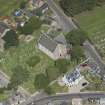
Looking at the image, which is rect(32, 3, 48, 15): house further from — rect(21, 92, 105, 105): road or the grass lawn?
rect(21, 92, 105, 105): road

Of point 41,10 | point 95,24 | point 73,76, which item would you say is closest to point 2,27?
point 41,10

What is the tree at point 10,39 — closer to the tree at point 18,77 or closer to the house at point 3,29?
the house at point 3,29

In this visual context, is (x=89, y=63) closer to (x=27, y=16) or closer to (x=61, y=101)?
(x=61, y=101)

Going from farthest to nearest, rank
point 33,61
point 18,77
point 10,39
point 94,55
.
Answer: point 10,39
point 94,55
point 33,61
point 18,77

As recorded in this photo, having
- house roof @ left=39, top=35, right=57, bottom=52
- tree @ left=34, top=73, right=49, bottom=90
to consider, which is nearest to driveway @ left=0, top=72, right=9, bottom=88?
tree @ left=34, top=73, right=49, bottom=90

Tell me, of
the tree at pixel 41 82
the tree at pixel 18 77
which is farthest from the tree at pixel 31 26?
the tree at pixel 41 82

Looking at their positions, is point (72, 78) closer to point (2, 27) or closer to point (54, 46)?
point (54, 46)

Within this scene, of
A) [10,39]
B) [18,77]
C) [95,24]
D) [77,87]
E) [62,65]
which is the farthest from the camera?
[95,24]
